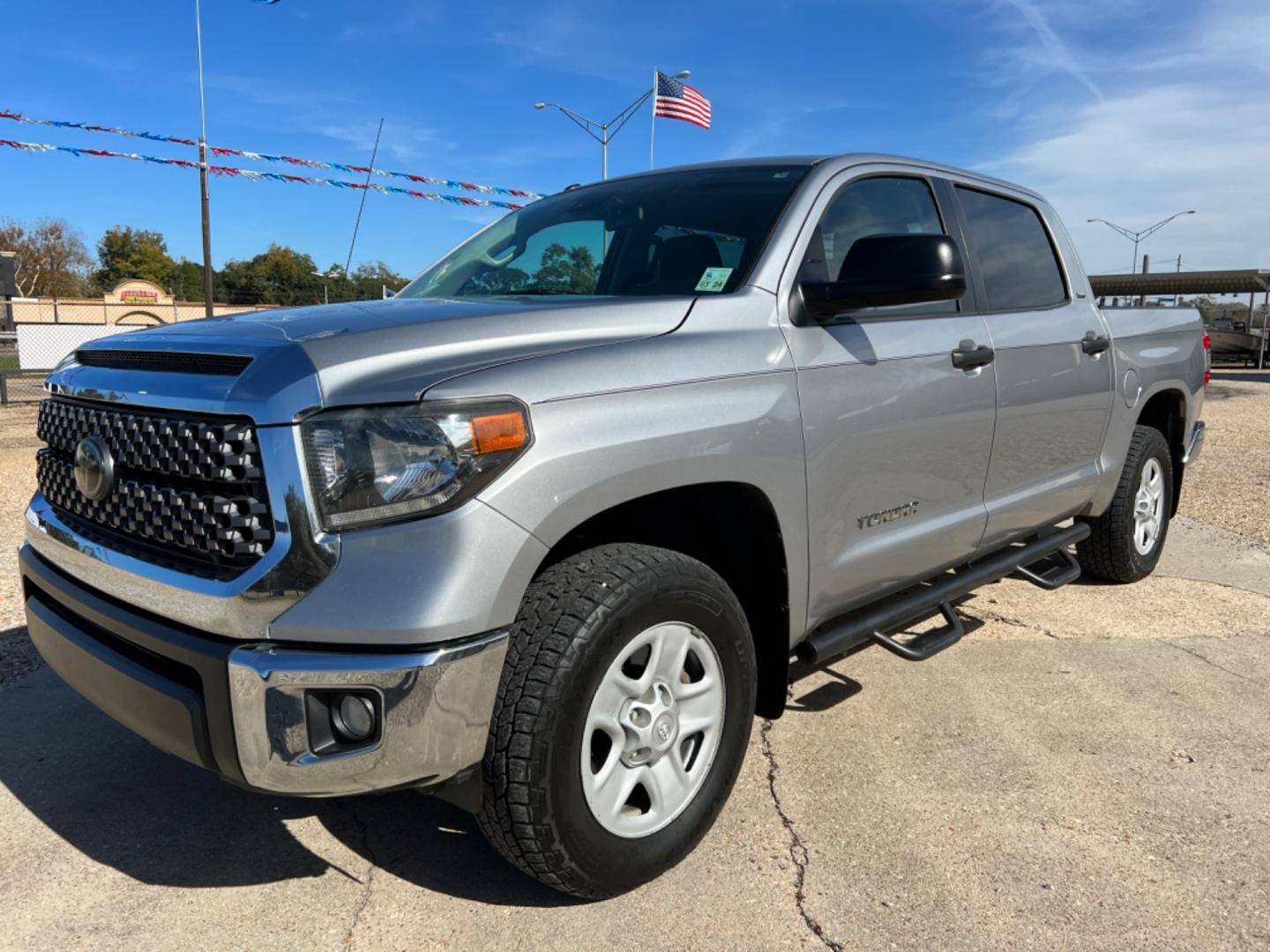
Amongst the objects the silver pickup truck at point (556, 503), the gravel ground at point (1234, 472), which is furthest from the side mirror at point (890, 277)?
the gravel ground at point (1234, 472)

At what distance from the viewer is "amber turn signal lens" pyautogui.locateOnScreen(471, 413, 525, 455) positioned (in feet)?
6.34

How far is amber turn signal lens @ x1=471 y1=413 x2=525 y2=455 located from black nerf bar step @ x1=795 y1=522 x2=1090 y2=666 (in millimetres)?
1280

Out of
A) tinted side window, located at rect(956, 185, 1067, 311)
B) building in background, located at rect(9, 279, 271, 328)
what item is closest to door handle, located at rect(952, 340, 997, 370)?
tinted side window, located at rect(956, 185, 1067, 311)

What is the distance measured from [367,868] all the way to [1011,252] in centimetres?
332

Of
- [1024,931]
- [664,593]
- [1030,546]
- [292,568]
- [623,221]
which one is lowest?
[1024,931]

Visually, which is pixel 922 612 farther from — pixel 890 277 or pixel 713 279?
pixel 713 279

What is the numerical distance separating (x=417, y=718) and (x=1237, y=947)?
76.0 inches

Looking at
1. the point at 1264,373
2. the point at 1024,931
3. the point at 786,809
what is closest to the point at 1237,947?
the point at 1024,931

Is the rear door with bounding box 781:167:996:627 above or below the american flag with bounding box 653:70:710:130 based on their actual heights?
below

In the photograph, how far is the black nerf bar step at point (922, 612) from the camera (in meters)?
2.88

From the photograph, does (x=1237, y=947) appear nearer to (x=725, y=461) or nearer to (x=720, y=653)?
(x=720, y=653)

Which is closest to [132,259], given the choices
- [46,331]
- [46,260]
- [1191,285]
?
[46,260]

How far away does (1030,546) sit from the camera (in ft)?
13.2

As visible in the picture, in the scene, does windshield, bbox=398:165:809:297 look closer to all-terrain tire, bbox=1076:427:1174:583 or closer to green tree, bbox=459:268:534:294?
green tree, bbox=459:268:534:294
